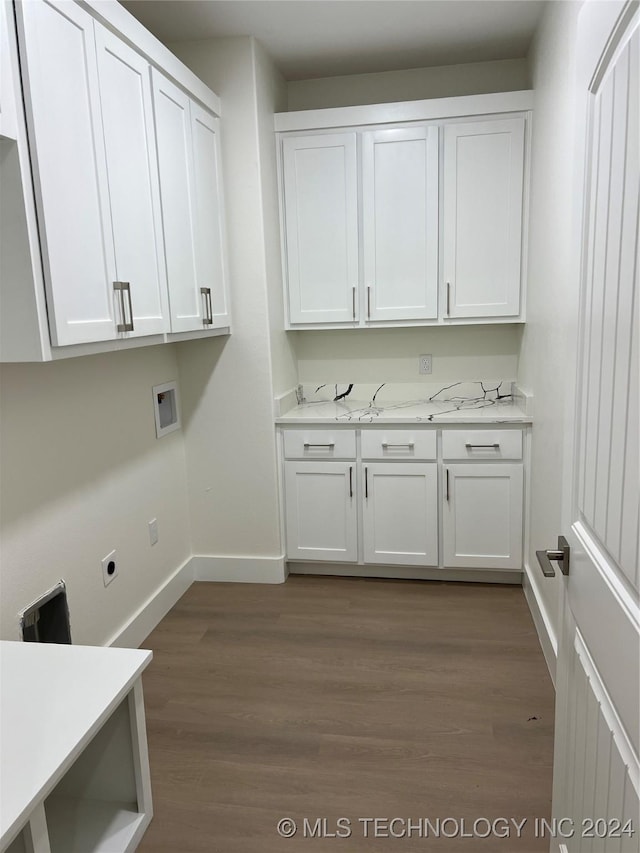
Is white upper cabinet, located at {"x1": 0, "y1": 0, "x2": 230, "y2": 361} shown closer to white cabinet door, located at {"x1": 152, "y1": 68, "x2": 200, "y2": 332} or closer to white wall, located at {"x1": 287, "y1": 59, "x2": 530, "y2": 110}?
white cabinet door, located at {"x1": 152, "y1": 68, "x2": 200, "y2": 332}

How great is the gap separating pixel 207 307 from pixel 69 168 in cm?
111

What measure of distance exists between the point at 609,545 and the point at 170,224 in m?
2.01

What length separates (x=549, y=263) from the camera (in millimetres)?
2572

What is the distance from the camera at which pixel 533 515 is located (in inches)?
116

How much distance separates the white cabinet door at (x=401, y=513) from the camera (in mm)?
3180

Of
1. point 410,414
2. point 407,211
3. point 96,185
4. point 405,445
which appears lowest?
point 405,445

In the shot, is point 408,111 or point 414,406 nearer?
point 408,111

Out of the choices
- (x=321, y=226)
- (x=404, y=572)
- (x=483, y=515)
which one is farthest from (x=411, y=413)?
(x=321, y=226)

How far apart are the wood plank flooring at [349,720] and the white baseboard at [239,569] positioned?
0.17 m

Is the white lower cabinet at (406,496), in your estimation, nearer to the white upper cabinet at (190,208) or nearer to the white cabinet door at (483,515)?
the white cabinet door at (483,515)

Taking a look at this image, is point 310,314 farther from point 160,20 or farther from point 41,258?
point 41,258

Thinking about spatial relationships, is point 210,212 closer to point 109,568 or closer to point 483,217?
point 483,217

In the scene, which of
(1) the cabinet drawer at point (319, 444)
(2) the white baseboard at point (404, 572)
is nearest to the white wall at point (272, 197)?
(1) the cabinet drawer at point (319, 444)

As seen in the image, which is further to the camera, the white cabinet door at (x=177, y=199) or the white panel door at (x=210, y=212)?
the white panel door at (x=210, y=212)
